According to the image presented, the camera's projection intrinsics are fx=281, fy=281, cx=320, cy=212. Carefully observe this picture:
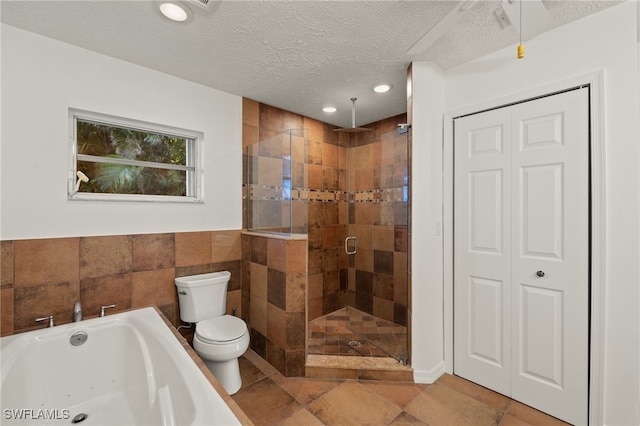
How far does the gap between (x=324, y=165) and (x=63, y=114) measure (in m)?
2.32

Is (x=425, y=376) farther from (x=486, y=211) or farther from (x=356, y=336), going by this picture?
(x=486, y=211)

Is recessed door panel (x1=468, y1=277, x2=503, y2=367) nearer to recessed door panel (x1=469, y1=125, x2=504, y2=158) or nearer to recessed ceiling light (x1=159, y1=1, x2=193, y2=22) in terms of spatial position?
recessed door panel (x1=469, y1=125, x2=504, y2=158)

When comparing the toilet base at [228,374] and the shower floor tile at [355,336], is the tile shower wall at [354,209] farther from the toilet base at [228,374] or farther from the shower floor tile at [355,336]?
the toilet base at [228,374]

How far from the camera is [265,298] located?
245cm

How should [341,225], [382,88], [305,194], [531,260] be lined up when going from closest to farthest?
[531,260]
[382,88]
[305,194]
[341,225]

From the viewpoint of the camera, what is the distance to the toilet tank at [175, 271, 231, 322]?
2.28 meters

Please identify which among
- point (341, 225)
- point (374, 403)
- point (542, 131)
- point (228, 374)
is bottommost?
point (374, 403)

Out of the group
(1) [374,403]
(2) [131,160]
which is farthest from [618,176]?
(2) [131,160]

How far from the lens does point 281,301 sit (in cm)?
227

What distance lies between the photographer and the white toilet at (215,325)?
1998mm

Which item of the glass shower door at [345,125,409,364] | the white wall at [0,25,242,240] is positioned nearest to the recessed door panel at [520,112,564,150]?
the glass shower door at [345,125,409,364]

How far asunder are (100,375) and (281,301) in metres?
1.22

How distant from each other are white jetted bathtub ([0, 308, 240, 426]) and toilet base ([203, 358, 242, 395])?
504mm

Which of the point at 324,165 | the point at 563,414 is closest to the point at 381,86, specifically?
the point at 324,165
